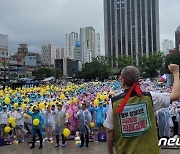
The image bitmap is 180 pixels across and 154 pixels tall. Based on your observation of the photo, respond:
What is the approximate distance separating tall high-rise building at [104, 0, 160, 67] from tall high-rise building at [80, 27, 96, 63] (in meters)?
39.0

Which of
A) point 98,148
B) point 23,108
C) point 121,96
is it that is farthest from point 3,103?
point 121,96

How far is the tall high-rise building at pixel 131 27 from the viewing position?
130m

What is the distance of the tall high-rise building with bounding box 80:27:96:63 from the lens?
175363 mm

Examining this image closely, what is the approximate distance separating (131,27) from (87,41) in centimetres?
4716

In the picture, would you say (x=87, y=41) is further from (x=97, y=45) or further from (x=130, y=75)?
(x=130, y=75)

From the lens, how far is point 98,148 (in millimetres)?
9984

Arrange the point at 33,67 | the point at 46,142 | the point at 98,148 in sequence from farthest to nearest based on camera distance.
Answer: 1. the point at 33,67
2. the point at 46,142
3. the point at 98,148

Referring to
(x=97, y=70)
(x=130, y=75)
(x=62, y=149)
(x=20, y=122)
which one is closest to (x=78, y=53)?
(x=97, y=70)

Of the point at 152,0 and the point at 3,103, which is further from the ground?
the point at 152,0

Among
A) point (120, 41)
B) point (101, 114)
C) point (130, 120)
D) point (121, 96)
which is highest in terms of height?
point (120, 41)

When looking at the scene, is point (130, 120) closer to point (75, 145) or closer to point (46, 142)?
point (75, 145)

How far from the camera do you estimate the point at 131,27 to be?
13375cm

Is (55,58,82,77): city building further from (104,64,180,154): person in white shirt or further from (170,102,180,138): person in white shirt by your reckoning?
(104,64,180,154): person in white shirt

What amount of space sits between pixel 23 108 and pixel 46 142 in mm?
1916
